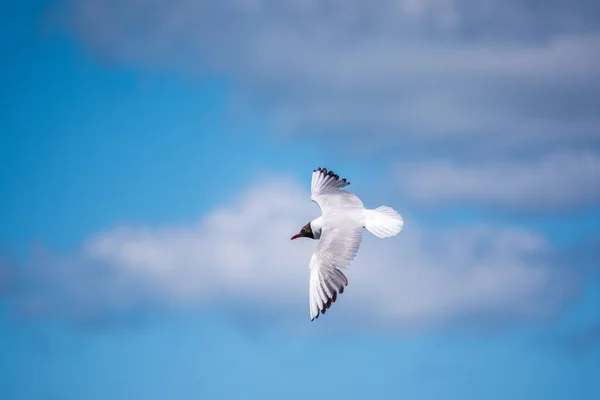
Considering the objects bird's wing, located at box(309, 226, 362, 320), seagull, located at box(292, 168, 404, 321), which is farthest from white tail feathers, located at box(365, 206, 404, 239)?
bird's wing, located at box(309, 226, 362, 320)

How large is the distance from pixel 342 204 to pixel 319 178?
263 cm

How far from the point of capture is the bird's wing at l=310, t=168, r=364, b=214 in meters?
28.8

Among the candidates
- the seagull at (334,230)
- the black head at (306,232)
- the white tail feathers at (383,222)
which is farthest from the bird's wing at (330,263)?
the black head at (306,232)

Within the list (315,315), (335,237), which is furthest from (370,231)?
(315,315)

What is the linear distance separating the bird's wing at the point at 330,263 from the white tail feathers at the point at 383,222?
2.34ft

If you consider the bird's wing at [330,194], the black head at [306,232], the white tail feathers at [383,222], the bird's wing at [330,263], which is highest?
the bird's wing at [330,194]

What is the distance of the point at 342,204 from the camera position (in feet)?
94.8

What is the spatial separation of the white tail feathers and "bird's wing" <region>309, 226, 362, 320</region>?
0.71 m

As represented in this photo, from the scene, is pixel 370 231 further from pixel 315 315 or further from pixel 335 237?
pixel 315 315

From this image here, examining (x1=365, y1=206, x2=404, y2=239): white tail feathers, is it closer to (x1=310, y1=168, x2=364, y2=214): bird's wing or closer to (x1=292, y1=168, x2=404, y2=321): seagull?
(x1=292, y1=168, x2=404, y2=321): seagull

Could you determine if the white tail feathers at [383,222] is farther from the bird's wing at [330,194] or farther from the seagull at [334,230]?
the bird's wing at [330,194]

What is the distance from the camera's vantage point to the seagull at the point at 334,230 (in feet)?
78.0

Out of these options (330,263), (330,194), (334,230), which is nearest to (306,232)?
(330,194)

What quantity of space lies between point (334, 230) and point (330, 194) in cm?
380
